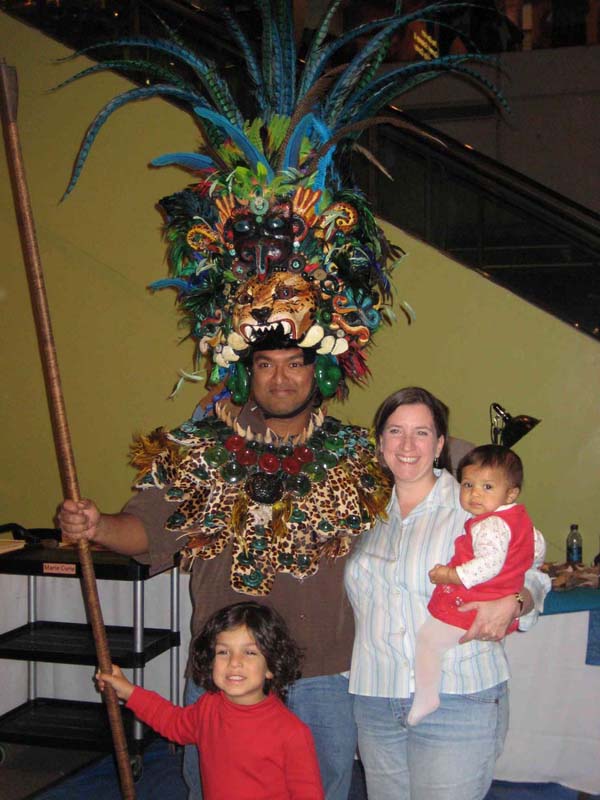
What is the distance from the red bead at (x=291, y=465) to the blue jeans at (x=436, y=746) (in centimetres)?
59

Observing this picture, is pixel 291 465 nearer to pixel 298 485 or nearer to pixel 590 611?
pixel 298 485

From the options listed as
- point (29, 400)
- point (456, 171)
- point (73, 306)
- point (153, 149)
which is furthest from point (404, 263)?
point (29, 400)

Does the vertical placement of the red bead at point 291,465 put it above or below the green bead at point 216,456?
below

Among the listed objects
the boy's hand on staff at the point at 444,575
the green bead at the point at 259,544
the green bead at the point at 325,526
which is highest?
the green bead at the point at 325,526

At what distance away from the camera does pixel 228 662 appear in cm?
216

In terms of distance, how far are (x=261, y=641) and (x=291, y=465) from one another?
1.52 feet

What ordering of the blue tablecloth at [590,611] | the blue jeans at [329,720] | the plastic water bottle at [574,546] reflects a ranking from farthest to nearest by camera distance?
the plastic water bottle at [574,546] → the blue tablecloth at [590,611] → the blue jeans at [329,720]

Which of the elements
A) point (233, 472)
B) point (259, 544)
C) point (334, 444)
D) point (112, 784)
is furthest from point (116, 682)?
point (112, 784)

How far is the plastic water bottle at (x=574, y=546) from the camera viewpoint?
4.46 m

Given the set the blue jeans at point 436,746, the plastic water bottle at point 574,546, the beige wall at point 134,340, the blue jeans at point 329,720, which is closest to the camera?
the blue jeans at point 436,746

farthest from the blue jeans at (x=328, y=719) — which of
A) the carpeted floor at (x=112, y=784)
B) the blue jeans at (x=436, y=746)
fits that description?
the carpeted floor at (x=112, y=784)

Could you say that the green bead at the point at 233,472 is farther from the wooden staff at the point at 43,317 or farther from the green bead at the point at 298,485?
the wooden staff at the point at 43,317

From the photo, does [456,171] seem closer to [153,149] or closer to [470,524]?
[153,149]

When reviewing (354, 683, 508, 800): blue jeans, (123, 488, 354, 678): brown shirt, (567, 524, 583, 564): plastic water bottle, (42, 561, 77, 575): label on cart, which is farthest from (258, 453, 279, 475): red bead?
(567, 524, 583, 564): plastic water bottle
